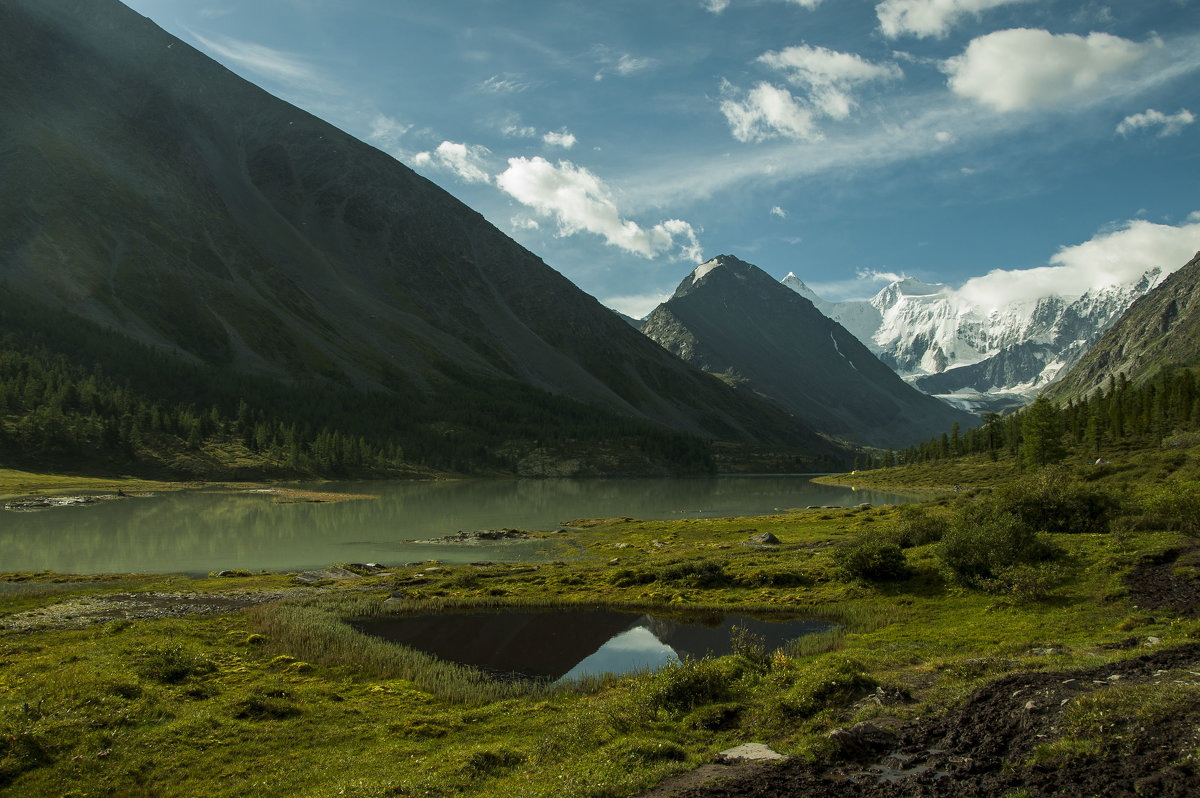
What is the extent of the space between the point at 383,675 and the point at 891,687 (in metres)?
19.3

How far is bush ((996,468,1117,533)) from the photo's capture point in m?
42.5

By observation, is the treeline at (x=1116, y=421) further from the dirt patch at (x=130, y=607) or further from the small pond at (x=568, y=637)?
the dirt patch at (x=130, y=607)

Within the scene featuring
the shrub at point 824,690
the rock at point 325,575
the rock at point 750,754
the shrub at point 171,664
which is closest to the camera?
the rock at point 750,754

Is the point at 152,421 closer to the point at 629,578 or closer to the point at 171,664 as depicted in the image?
the point at 629,578

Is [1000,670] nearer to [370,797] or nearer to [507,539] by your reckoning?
[370,797]

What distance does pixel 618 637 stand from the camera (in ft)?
111

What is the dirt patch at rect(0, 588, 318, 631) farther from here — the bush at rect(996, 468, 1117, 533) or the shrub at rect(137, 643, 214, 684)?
the bush at rect(996, 468, 1117, 533)

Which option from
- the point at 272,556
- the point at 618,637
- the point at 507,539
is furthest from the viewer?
the point at 507,539

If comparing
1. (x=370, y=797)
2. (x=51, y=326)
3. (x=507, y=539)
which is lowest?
(x=507, y=539)

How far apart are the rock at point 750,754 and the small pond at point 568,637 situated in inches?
459

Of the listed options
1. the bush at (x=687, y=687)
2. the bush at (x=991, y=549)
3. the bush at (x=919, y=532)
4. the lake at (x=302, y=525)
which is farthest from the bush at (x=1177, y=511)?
the lake at (x=302, y=525)

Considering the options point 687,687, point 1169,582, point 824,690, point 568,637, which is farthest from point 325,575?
point 1169,582

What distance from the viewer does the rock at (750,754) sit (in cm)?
1523

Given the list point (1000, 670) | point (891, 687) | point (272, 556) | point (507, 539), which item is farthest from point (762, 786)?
point (507, 539)
